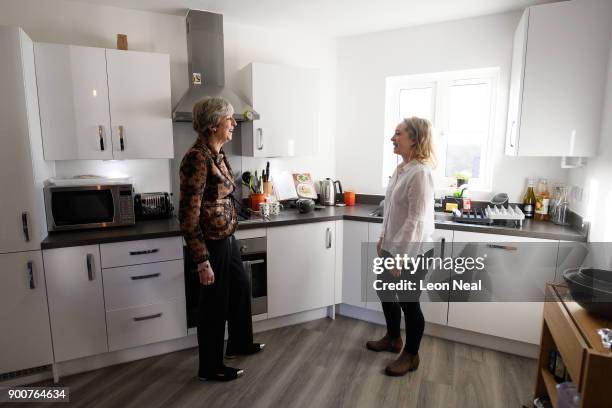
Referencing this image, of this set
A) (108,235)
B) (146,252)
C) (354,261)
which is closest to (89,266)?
(108,235)

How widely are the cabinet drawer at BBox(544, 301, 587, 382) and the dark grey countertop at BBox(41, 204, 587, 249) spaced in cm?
67

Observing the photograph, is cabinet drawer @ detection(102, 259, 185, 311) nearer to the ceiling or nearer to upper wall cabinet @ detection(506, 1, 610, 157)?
the ceiling

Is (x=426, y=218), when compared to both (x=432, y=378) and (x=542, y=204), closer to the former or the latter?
(x=432, y=378)

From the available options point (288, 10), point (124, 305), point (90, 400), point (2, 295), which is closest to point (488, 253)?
point (288, 10)

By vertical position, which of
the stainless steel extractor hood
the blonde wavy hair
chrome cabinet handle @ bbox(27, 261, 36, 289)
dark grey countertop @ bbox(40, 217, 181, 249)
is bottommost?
chrome cabinet handle @ bbox(27, 261, 36, 289)

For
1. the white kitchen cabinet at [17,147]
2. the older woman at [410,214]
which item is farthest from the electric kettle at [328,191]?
the white kitchen cabinet at [17,147]

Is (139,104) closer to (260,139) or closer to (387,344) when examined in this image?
(260,139)

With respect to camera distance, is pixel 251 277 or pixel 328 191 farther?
pixel 328 191

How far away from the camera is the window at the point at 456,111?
2.99m

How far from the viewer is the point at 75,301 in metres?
2.21

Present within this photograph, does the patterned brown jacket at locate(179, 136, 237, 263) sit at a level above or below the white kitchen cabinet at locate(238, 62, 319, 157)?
Result: below

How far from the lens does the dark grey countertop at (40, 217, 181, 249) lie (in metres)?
2.15

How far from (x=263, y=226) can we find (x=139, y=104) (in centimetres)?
113

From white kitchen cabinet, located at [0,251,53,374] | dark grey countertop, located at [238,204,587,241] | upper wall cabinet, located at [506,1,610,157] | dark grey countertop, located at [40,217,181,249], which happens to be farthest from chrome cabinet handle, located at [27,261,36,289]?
upper wall cabinet, located at [506,1,610,157]
